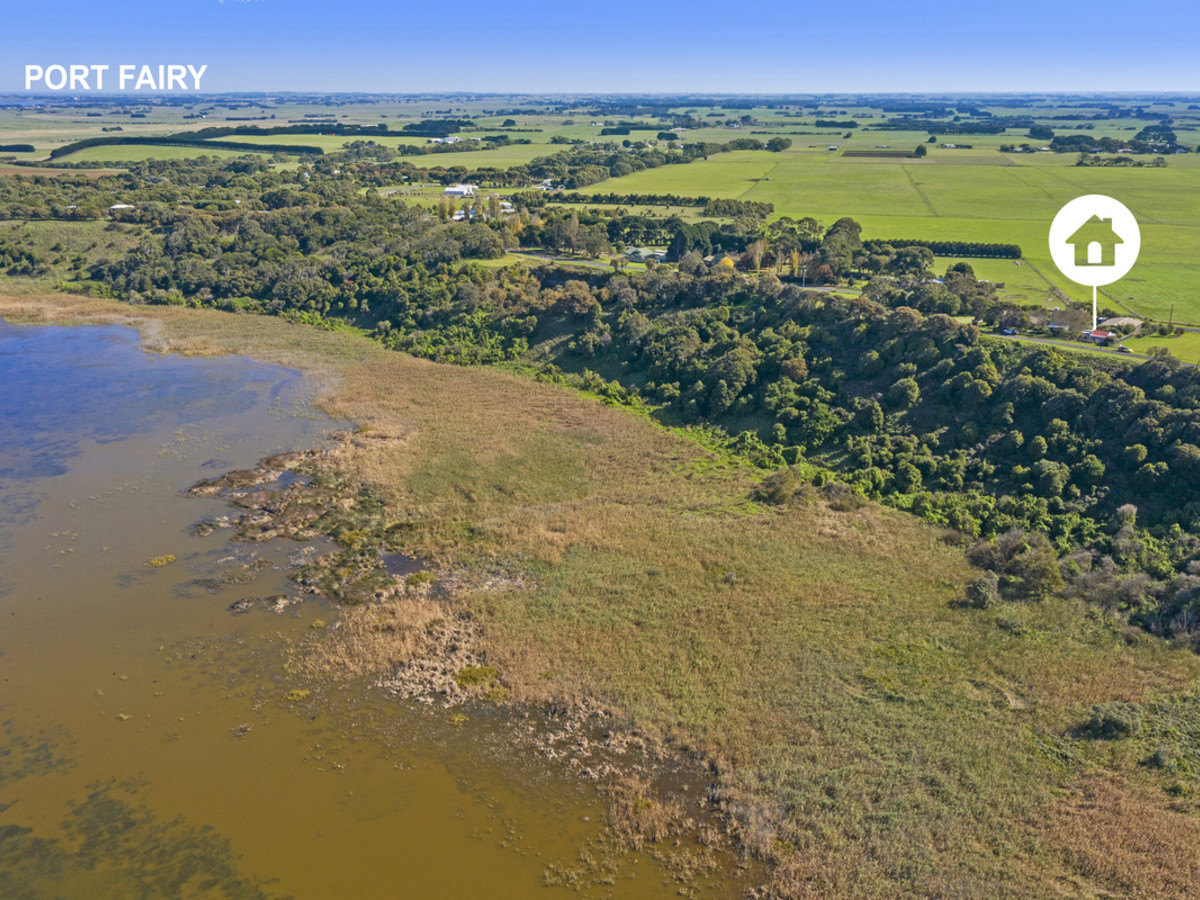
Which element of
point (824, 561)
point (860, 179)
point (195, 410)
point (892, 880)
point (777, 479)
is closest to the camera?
point (892, 880)

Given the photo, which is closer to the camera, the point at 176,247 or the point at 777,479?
the point at 777,479

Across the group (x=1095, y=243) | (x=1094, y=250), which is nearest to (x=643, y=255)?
(x=1095, y=243)

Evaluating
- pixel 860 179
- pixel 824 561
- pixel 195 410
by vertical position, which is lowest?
pixel 824 561

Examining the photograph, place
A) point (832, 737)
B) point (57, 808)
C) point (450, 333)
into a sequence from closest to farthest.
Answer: point (57, 808) → point (832, 737) → point (450, 333)

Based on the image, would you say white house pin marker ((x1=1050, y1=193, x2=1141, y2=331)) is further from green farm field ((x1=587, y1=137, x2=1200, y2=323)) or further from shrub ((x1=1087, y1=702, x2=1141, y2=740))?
shrub ((x1=1087, y1=702, x2=1141, y2=740))

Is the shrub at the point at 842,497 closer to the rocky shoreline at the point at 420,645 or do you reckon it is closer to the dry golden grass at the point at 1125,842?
the rocky shoreline at the point at 420,645

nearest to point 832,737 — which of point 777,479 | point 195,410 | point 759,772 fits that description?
point 759,772

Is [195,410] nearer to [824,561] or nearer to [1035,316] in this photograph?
[824,561]

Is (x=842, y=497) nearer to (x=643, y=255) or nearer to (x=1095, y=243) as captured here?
(x=1095, y=243)
